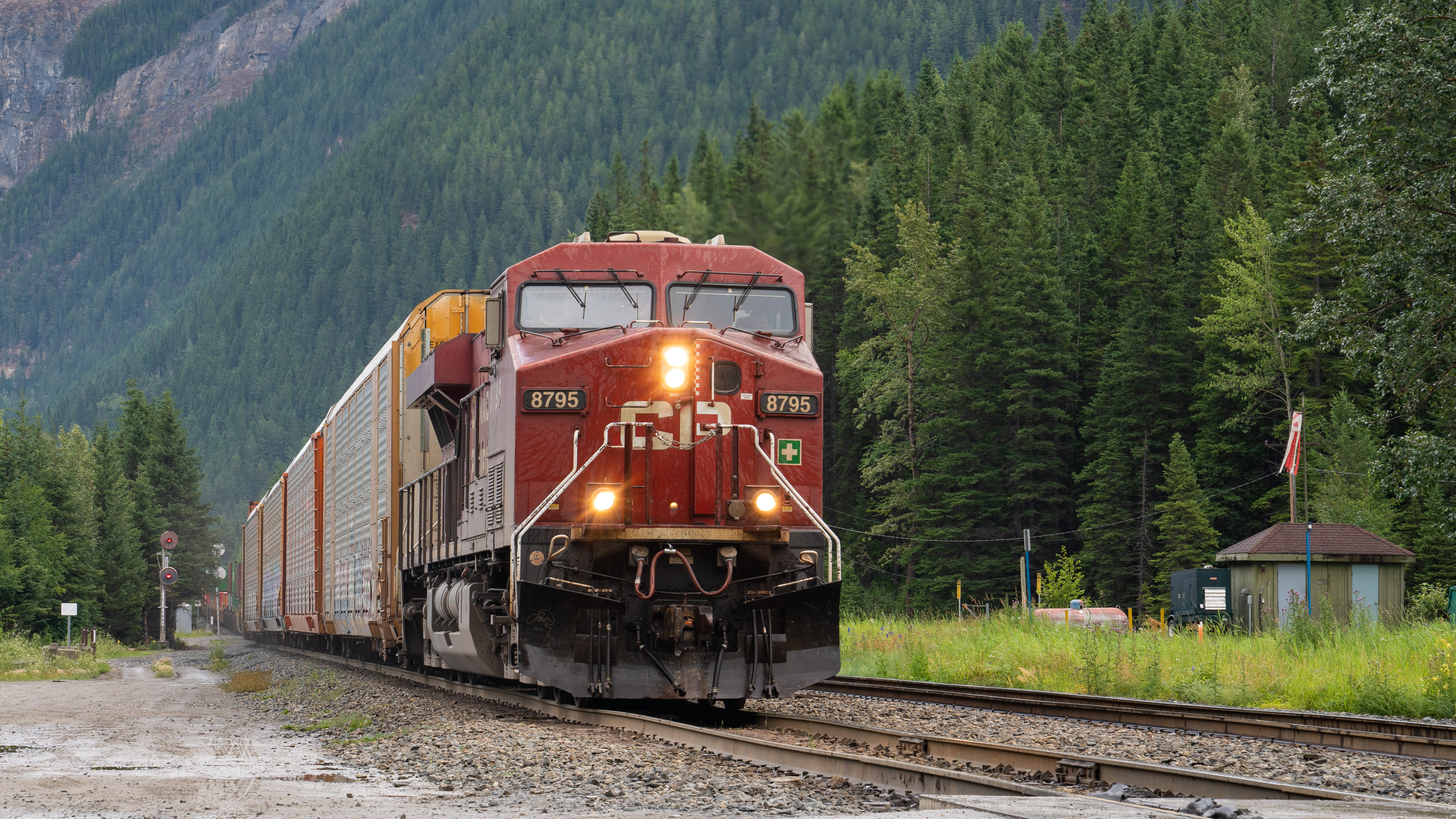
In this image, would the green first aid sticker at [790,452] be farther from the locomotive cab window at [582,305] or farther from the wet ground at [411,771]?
the wet ground at [411,771]

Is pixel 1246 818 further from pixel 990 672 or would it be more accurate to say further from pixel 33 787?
pixel 990 672

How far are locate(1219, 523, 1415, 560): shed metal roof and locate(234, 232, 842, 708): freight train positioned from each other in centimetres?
1975

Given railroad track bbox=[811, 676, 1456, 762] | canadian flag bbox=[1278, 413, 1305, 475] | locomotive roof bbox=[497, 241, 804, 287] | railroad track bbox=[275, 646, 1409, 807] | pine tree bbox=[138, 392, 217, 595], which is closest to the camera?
A: railroad track bbox=[275, 646, 1409, 807]

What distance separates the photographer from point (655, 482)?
1320 cm

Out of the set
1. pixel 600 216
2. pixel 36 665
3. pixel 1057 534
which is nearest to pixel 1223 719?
pixel 36 665

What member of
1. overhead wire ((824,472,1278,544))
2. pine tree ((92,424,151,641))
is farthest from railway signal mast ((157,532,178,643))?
overhead wire ((824,472,1278,544))

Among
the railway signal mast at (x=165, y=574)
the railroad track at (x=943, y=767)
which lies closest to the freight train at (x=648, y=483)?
the railroad track at (x=943, y=767)

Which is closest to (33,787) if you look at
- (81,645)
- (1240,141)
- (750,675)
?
(750,675)

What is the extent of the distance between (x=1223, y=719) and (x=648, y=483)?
18.0 ft

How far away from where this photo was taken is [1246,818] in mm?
6738

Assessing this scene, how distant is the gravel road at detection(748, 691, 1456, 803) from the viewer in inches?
358

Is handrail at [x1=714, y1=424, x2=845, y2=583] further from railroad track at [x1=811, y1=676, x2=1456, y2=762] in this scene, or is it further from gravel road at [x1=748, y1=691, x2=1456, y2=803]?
railroad track at [x1=811, y1=676, x2=1456, y2=762]

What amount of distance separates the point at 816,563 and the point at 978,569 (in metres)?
43.4

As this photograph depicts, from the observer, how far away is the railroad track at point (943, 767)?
7.93 metres
